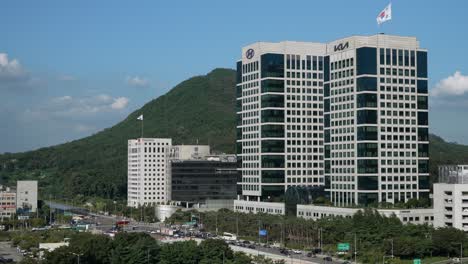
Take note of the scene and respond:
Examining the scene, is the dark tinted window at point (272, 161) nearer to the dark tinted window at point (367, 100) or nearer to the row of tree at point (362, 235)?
the row of tree at point (362, 235)

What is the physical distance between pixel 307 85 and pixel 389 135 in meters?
31.1

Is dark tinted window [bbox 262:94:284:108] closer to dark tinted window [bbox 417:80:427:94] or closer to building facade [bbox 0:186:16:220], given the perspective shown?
dark tinted window [bbox 417:80:427:94]

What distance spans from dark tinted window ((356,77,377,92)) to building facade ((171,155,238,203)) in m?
66.5

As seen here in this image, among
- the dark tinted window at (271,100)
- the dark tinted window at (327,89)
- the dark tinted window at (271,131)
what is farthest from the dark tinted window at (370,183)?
the dark tinted window at (271,100)

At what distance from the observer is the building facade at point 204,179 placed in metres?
193

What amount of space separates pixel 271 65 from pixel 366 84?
28648 millimetres

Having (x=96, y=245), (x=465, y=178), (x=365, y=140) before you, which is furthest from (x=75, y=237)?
(x=465, y=178)

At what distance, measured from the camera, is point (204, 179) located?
193000 mm

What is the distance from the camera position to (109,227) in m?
167

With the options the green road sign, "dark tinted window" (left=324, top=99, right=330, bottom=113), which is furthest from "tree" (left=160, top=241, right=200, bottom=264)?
"dark tinted window" (left=324, top=99, right=330, bottom=113)

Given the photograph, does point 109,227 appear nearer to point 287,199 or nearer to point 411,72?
point 287,199

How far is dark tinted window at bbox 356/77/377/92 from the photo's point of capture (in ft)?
433

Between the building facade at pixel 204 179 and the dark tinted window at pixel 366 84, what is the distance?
66534mm

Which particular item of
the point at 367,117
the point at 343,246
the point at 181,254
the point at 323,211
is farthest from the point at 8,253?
the point at 367,117
